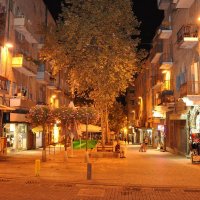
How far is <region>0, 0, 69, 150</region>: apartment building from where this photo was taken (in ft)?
97.6

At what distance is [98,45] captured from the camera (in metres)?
28.2

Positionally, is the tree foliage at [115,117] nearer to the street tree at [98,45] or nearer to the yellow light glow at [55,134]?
the yellow light glow at [55,134]

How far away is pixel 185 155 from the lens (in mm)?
29000

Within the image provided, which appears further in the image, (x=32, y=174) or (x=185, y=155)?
(x=185, y=155)

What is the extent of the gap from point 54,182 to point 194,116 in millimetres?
14469

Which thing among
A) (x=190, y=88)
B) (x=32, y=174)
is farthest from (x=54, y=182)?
(x=190, y=88)

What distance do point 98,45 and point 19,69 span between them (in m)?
9.63

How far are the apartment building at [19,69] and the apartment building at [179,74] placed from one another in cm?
1188

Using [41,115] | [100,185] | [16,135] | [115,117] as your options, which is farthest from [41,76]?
[100,185]

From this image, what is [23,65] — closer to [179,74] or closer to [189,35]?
[179,74]

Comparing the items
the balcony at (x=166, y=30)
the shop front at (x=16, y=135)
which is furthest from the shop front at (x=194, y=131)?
the shop front at (x=16, y=135)

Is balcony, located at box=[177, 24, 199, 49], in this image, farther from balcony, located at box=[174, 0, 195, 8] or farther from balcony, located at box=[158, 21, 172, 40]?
balcony, located at box=[158, 21, 172, 40]

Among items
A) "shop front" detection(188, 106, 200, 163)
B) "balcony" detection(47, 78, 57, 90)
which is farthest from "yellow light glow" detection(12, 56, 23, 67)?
"shop front" detection(188, 106, 200, 163)

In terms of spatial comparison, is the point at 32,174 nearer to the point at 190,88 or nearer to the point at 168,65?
the point at 190,88
